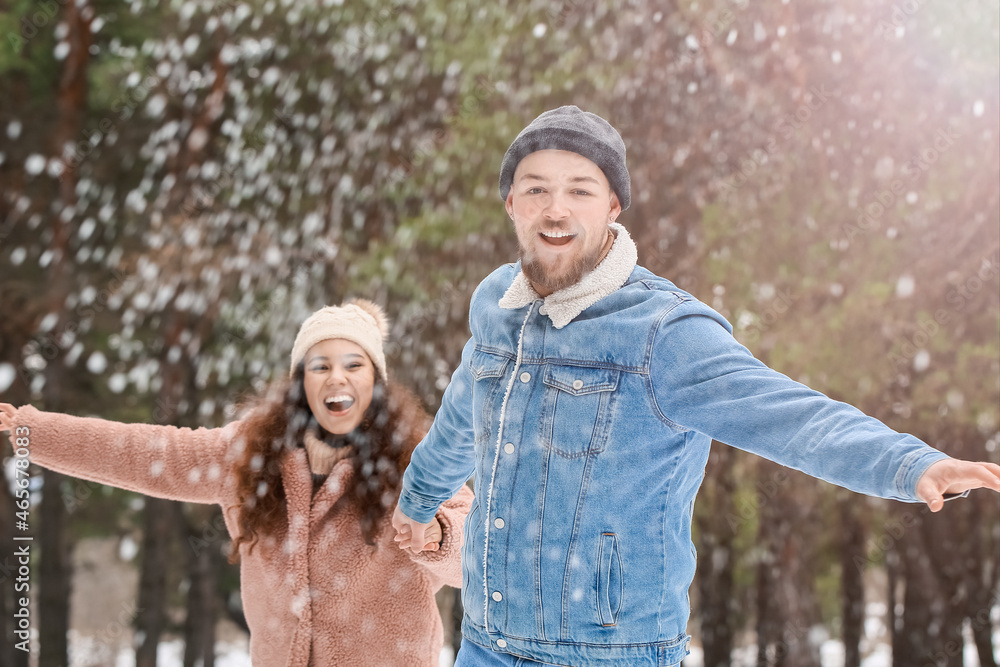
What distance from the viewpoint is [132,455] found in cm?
367

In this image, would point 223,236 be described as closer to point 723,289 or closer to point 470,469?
point 723,289

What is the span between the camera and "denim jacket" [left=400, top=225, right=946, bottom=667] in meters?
2.34

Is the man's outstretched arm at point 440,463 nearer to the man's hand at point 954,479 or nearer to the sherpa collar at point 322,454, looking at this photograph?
the sherpa collar at point 322,454

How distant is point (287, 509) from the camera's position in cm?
365

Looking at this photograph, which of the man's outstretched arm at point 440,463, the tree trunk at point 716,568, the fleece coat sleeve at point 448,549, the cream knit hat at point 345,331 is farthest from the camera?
the tree trunk at point 716,568

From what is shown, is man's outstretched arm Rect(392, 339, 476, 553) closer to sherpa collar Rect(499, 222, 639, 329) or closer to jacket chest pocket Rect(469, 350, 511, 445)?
jacket chest pocket Rect(469, 350, 511, 445)

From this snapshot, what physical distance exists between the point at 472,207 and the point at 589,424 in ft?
22.1

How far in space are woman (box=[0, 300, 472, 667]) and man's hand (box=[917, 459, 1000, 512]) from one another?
1952mm

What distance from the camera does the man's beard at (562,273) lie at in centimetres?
258

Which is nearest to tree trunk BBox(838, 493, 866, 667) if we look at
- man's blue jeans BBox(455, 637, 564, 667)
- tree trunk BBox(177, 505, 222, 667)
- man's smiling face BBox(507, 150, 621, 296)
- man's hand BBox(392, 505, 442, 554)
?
tree trunk BBox(177, 505, 222, 667)

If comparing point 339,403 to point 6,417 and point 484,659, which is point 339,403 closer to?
point 6,417

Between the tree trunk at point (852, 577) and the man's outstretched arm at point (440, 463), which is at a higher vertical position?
the man's outstretched arm at point (440, 463)

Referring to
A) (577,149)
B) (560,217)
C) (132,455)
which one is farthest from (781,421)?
(132,455)

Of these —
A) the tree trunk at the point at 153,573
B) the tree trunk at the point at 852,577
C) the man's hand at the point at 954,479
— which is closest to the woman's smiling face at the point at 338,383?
the man's hand at the point at 954,479
